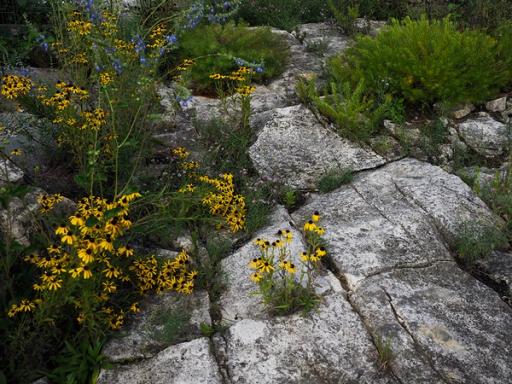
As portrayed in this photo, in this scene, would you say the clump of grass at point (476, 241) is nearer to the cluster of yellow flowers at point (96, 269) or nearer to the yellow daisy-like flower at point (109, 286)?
the cluster of yellow flowers at point (96, 269)

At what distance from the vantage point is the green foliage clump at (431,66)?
5305mm

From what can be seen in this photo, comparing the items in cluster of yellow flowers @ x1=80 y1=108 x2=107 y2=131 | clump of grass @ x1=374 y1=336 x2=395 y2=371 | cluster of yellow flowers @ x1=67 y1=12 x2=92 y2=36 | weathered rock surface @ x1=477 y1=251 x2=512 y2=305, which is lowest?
weathered rock surface @ x1=477 y1=251 x2=512 y2=305

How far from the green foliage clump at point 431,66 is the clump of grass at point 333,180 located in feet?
4.11

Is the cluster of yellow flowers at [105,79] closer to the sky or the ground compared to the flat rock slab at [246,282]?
closer to the sky

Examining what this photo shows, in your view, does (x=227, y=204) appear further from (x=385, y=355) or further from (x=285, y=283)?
(x=385, y=355)

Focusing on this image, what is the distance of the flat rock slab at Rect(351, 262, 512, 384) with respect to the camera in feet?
9.86

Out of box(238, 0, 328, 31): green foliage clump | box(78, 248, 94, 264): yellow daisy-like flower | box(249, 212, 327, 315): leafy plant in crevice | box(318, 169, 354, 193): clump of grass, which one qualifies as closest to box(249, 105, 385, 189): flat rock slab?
box(318, 169, 354, 193): clump of grass

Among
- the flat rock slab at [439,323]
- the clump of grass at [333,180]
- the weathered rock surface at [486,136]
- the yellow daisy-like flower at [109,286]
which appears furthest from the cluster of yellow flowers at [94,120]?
the weathered rock surface at [486,136]

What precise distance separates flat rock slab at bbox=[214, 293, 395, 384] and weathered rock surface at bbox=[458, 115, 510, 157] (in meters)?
2.63

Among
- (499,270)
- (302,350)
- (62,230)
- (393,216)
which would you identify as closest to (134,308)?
(62,230)

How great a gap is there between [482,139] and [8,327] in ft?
14.1

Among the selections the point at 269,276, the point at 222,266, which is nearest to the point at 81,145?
the point at 222,266

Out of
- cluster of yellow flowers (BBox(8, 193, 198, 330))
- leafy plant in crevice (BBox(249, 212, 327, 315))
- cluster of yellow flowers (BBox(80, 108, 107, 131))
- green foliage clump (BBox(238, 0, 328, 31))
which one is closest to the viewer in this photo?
cluster of yellow flowers (BBox(8, 193, 198, 330))

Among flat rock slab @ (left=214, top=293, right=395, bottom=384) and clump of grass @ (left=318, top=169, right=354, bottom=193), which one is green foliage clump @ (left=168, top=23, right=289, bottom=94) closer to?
clump of grass @ (left=318, top=169, right=354, bottom=193)
